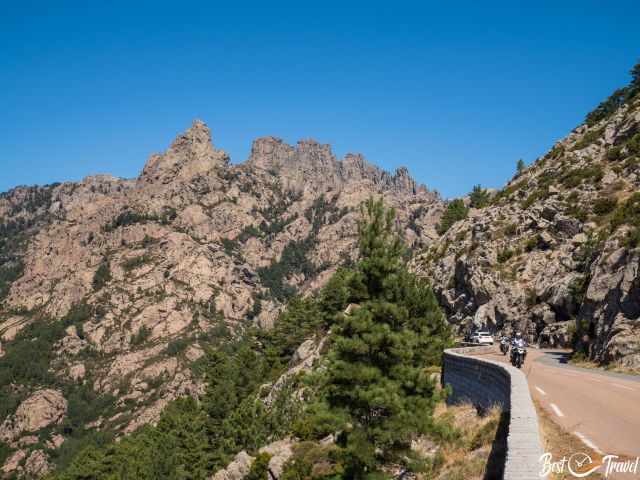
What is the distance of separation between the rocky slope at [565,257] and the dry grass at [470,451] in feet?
40.6

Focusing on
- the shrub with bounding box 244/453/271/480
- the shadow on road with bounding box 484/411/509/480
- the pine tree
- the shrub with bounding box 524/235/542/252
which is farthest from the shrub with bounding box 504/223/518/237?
the shadow on road with bounding box 484/411/509/480

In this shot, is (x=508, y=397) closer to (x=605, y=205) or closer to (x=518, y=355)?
(x=518, y=355)

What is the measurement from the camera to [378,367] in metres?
22.7

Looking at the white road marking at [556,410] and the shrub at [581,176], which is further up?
the shrub at [581,176]

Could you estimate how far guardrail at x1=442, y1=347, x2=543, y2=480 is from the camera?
9.67 meters

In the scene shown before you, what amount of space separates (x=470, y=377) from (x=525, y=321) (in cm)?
3120

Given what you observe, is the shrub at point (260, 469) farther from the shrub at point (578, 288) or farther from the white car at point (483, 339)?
the shrub at point (578, 288)

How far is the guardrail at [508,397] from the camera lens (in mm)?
9672

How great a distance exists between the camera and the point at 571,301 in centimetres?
4569

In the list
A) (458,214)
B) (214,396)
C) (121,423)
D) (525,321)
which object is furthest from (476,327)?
(121,423)

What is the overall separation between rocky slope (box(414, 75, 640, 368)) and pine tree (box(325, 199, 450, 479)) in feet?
44.6

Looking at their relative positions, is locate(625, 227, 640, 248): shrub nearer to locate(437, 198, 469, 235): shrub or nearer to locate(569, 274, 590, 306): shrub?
locate(569, 274, 590, 306): shrub

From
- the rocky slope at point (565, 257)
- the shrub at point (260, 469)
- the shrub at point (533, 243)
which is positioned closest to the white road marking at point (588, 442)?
the rocky slope at point (565, 257)

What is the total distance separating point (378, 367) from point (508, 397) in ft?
21.8
